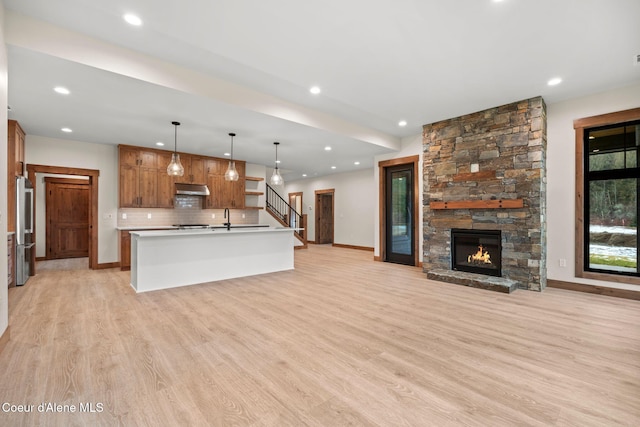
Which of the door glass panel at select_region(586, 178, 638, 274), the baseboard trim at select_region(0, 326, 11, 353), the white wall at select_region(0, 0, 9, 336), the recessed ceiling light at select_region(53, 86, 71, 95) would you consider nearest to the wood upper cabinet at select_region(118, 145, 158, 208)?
the recessed ceiling light at select_region(53, 86, 71, 95)

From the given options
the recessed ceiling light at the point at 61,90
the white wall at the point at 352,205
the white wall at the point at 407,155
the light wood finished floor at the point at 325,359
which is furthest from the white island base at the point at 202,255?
the white wall at the point at 352,205

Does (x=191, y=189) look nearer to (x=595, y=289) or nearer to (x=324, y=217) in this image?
(x=324, y=217)

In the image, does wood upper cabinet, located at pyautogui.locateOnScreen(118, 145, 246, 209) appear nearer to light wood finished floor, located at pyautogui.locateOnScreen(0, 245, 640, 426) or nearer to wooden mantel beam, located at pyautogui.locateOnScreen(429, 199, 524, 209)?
light wood finished floor, located at pyautogui.locateOnScreen(0, 245, 640, 426)

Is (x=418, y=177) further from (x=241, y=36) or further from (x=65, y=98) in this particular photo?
(x=65, y=98)

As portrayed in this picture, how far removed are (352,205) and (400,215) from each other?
11.5ft

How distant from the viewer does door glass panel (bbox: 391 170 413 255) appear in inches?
274

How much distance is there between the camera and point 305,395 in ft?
6.36

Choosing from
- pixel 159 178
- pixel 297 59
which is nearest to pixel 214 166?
pixel 159 178

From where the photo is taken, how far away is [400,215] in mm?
7172

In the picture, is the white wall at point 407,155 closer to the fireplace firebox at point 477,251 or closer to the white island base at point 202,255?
the fireplace firebox at point 477,251

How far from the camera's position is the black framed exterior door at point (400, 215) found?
691 cm

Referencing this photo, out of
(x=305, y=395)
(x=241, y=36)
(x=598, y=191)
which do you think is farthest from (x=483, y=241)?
(x=241, y=36)

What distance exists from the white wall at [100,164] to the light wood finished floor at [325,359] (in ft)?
7.49

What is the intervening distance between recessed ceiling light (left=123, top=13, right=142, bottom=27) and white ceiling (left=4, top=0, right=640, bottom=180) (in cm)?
6
